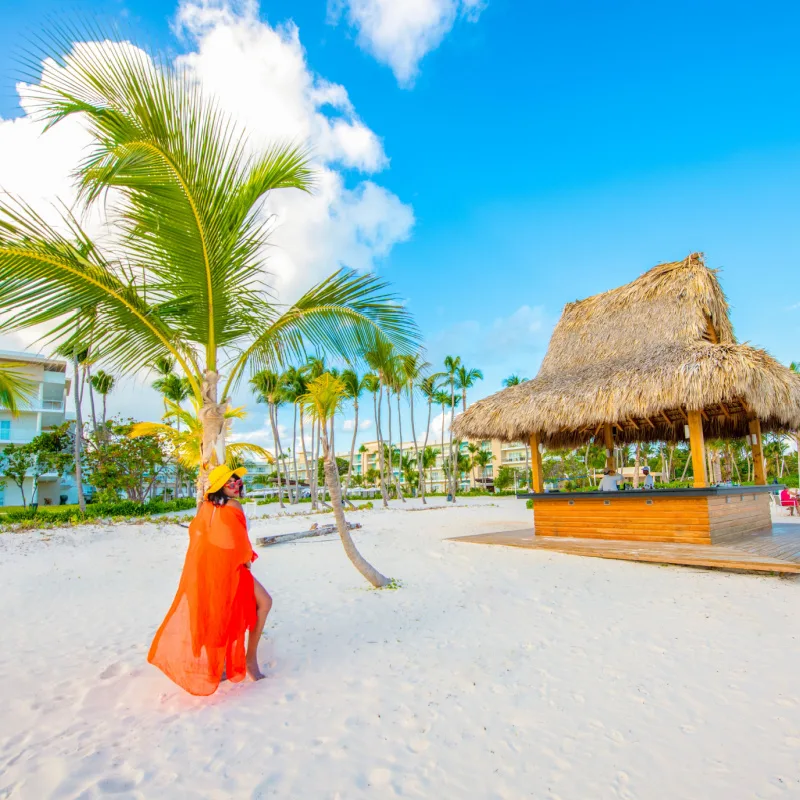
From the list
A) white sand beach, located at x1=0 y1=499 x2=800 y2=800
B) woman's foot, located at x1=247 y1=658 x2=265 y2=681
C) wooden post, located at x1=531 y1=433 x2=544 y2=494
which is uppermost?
wooden post, located at x1=531 y1=433 x2=544 y2=494

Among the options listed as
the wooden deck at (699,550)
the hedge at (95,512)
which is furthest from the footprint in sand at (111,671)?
the hedge at (95,512)

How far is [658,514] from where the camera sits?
8.16m

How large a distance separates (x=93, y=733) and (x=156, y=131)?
3.82 metres

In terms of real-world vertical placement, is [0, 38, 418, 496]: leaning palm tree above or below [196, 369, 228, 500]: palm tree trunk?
above

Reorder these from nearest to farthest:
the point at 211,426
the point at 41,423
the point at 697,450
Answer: the point at 211,426
the point at 697,450
the point at 41,423

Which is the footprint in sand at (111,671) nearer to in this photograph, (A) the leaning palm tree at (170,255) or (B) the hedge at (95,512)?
(A) the leaning palm tree at (170,255)

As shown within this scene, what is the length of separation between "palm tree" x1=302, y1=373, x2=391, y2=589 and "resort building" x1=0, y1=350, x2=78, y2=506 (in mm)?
29066

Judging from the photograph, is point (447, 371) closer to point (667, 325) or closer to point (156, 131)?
point (667, 325)

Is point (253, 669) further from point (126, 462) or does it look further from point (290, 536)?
point (126, 462)

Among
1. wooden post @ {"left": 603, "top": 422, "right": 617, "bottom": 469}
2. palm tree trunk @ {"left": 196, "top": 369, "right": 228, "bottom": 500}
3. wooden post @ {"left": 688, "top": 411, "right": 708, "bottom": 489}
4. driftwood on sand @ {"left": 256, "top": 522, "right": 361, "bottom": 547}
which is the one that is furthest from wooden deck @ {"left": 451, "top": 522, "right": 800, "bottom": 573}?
palm tree trunk @ {"left": 196, "top": 369, "right": 228, "bottom": 500}

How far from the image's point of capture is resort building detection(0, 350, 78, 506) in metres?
30.5

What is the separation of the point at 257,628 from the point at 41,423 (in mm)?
37442

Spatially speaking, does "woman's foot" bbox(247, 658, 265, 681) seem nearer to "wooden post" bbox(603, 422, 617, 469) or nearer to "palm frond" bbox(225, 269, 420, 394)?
"palm frond" bbox(225, 269, 420, 394)

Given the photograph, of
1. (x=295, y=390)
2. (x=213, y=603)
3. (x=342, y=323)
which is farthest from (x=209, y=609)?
(x=295, y=390)
